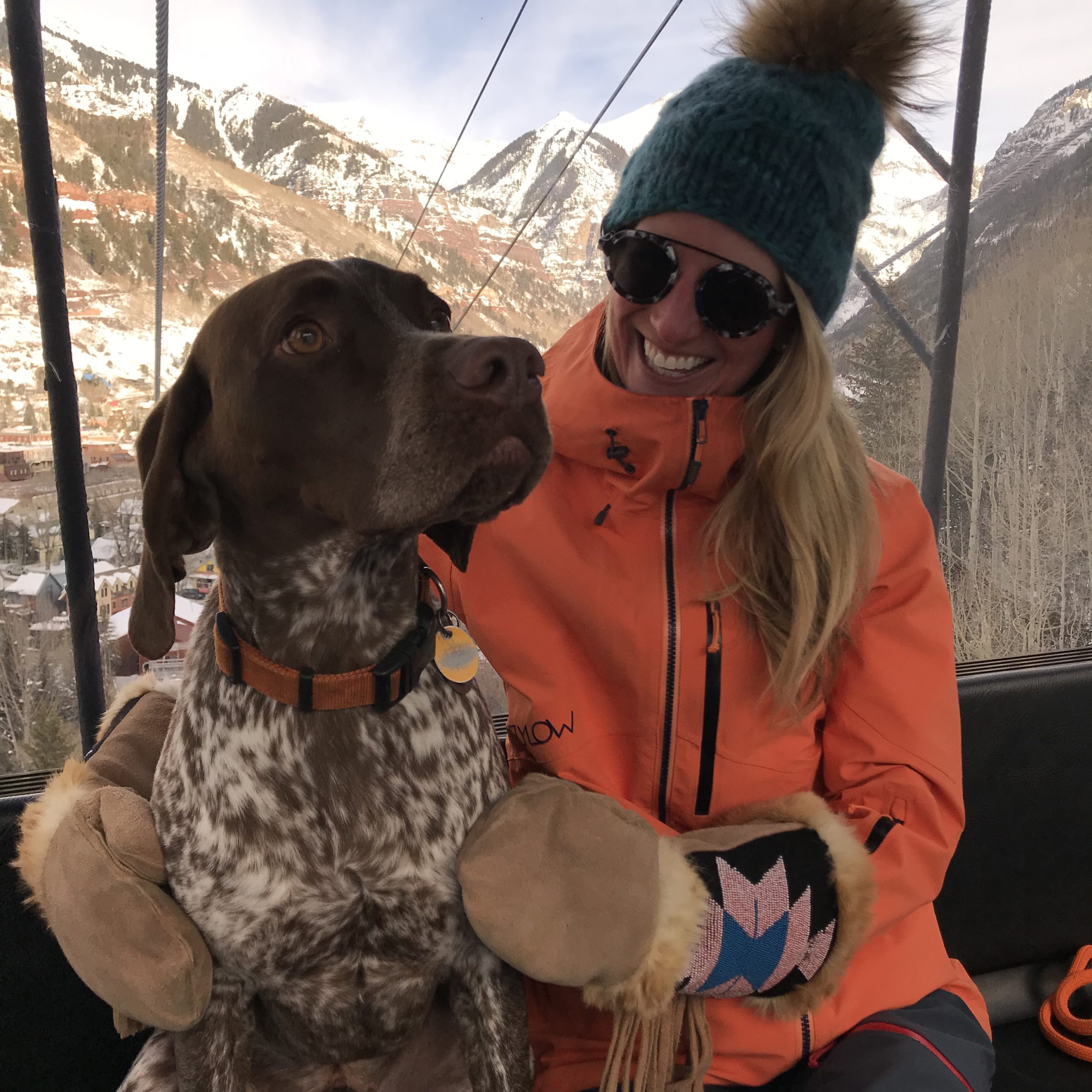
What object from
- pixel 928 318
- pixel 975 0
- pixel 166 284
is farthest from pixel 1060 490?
pixel 166 284

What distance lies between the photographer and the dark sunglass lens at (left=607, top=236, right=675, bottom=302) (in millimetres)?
1352

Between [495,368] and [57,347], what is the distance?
3.66 ft

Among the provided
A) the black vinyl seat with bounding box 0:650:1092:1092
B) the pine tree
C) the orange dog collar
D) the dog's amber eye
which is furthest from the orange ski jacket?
the pine tree

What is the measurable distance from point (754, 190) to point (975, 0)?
1.78m

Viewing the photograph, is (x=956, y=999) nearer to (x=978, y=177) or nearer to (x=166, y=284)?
(x=166, y=284)

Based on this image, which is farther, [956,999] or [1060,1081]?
[1060,1081]

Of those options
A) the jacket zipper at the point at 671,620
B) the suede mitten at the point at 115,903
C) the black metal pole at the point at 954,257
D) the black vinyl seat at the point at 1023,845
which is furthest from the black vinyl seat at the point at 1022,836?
the suede mitten at the point at 115,903

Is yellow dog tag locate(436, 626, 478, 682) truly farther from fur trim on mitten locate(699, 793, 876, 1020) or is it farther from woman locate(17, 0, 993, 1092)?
fur trim on mitten locate(699, 793, 876, 1020)

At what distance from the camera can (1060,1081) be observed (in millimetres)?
1818

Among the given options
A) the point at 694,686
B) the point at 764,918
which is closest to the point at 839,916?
the point at 764,918

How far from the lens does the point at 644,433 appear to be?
1.33 meters

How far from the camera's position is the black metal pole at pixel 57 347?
1513 millimetres

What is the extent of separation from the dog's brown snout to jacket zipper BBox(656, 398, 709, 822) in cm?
39

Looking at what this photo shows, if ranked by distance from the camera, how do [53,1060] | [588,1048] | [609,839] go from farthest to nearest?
[53,1060], [588,1048], [609,839]
